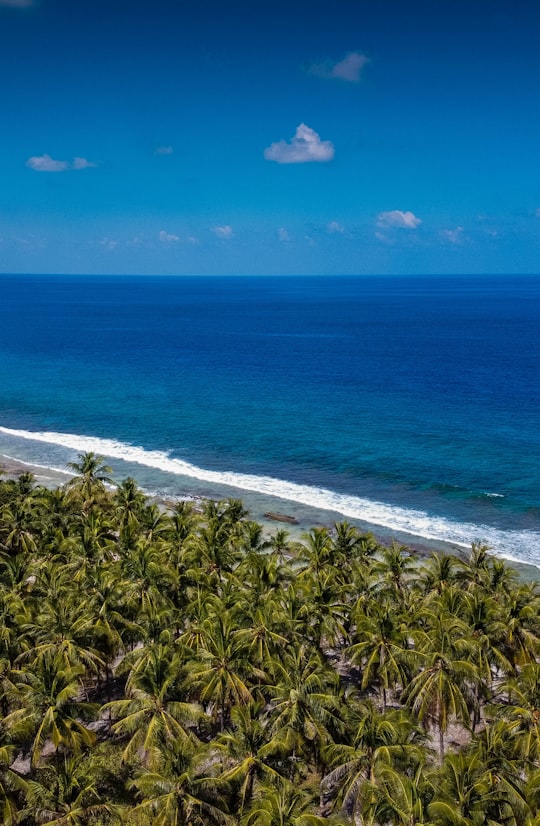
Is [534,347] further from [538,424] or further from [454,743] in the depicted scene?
[454,743]

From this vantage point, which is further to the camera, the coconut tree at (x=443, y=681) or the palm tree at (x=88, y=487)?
the palm tree at (x=88, y=487)

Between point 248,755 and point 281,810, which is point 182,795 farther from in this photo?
point 281,810

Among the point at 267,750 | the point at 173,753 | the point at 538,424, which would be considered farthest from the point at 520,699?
the point at 538,424

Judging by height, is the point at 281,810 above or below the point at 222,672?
below

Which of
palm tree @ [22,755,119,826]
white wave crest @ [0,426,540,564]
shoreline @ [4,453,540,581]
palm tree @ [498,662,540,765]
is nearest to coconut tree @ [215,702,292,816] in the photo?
palm tree @ [22,755,119,826]

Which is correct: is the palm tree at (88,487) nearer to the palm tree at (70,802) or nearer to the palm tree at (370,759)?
the palm tree at (70,802)

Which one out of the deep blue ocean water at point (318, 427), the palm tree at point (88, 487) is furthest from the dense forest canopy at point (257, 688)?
the deep blue ocean water at point (318, 427)

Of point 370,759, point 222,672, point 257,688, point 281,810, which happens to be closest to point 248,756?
point 281,810
